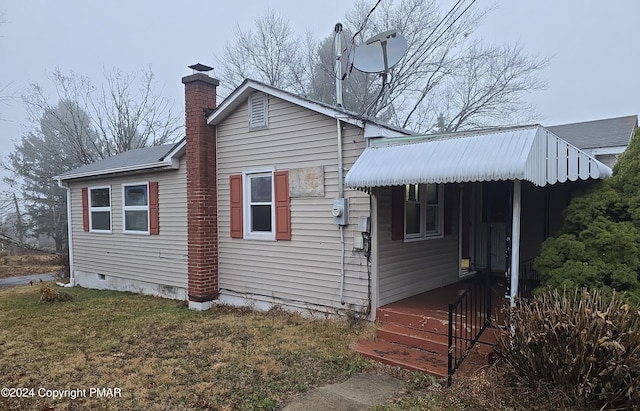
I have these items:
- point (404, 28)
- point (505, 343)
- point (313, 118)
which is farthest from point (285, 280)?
point (404, 28)

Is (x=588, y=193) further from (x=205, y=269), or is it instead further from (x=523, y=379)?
(x=205, y=269)

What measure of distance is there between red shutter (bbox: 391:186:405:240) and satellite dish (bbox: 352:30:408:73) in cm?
200

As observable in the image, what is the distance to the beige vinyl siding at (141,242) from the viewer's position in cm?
916

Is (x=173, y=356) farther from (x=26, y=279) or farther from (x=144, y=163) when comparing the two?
(x=26, y=279)

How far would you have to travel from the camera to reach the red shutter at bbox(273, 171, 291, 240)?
7.24 m

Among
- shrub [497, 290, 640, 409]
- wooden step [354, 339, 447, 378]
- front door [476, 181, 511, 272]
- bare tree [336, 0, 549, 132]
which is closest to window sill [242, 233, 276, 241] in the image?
wooden step [354, 339, 447, 378]

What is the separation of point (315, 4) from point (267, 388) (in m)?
21.6

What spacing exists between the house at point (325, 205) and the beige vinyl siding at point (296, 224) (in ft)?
0.07

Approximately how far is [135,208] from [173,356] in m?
5.87

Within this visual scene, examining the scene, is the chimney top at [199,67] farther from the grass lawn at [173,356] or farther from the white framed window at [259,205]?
the grass lawn at [173,356]

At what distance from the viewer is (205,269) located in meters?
8.25

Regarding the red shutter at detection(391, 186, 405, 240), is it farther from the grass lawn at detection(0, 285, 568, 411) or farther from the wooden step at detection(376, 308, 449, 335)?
the grass lawn at detection(0, 285, 568, 411)

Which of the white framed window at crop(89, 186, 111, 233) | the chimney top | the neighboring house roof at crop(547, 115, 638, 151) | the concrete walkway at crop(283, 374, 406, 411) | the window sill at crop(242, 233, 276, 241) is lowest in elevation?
the concrete walkway at crop(283, 374, 406, 411)

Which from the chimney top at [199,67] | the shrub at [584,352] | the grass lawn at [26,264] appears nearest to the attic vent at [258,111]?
the chimney top at [199,67]
